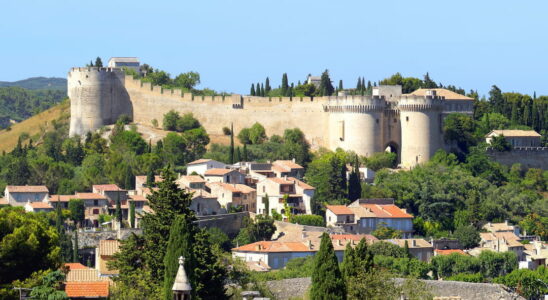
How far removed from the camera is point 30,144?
8600 cm

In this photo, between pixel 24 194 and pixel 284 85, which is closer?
pixel 24 194

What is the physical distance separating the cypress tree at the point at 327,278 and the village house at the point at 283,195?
32.7 metres

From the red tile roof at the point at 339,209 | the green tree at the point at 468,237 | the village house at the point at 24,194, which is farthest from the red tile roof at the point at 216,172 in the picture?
the green tree at the point at 468,237

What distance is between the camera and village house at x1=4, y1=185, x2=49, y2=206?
70.4 m

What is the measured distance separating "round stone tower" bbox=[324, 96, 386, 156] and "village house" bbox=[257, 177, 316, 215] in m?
8.44

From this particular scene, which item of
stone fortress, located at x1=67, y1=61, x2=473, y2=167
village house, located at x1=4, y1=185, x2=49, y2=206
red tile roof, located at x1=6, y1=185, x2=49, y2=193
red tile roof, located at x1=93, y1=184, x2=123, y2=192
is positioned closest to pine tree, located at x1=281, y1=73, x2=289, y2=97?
stone fortress, located at x1=67, y1=61, x2=473, y2=167

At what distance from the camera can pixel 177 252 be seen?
109 feet

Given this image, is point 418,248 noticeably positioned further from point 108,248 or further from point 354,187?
point 108,248

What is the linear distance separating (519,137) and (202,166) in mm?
21378

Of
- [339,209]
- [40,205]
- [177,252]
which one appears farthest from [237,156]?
[177,252]

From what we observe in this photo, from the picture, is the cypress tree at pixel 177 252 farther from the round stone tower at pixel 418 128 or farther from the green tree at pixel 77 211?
the round stone tower at pixel 418 128

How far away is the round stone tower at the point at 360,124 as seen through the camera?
258ft

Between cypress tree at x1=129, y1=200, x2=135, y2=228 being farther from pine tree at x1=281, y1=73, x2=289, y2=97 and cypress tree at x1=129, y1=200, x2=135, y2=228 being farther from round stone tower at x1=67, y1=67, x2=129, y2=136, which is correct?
pine tree at x1=281, y1=73, x2=289, y2=97

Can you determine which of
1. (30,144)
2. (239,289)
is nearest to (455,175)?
(30,144)
